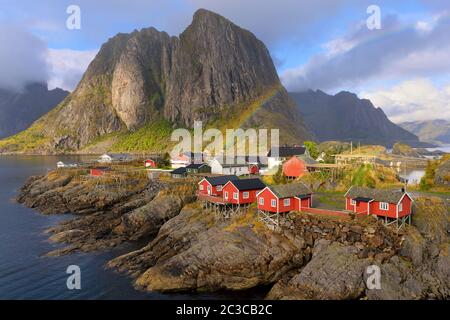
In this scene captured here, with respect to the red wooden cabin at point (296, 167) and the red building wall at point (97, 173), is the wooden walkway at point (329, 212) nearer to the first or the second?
the red wooden cabin at point (296, 167)

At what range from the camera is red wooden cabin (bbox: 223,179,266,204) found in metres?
48.8

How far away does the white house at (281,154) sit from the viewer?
87.1 meters

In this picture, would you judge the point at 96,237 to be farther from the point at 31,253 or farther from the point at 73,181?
the point at 73,181

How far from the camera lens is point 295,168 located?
66.3 m

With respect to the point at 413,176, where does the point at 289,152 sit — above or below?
above

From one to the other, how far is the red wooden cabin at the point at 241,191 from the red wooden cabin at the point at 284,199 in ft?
19.1

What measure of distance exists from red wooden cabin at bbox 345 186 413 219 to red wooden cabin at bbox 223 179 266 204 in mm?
13597

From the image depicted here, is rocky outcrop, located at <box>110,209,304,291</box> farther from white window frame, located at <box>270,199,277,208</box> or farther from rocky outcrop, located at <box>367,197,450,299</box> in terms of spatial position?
rocky outcrop, located at <box>367,197,450,299</box>

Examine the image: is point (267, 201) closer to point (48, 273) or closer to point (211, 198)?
point (211, 198)

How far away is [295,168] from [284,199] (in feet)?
83.3

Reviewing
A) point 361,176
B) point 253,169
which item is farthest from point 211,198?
point 253,169

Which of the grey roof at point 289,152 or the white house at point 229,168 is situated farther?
the grey roof at point 289,152

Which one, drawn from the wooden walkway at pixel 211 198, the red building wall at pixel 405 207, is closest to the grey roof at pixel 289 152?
the wooden walkway at pixel 211 198
